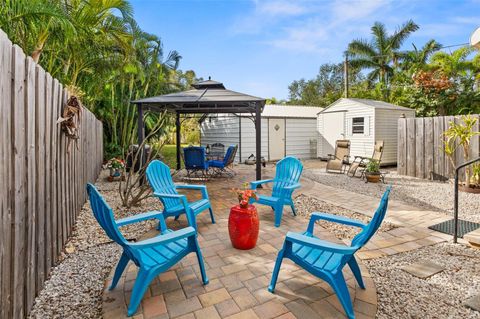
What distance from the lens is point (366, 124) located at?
10.7 m

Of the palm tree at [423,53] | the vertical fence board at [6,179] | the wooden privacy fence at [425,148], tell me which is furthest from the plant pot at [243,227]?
the palm tree at [423,53]

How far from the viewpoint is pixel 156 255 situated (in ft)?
7.34

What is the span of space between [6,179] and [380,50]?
23.5m

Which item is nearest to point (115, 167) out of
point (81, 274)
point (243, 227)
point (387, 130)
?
point (81, 274)

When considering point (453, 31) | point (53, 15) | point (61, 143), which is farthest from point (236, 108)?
point (453, 31)

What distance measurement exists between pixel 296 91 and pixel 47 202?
3440 cm

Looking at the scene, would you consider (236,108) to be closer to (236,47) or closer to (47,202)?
(47,202)

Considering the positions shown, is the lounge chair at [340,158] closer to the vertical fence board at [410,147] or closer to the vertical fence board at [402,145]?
the vertical fence board at [402,145]

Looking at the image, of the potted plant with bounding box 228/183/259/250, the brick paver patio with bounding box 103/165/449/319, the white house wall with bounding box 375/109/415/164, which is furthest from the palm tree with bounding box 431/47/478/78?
the potted plant with bounding box 228/183/259/250

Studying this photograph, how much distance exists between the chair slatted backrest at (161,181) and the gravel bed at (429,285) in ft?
8.08

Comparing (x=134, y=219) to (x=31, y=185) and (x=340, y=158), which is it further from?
(x=340, y=158)

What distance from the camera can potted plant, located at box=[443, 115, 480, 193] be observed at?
613cm

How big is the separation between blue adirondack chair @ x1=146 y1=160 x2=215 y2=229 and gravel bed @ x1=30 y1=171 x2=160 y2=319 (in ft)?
1.72

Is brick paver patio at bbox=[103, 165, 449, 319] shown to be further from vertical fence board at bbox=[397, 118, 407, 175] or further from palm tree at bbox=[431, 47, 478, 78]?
palm tree at bbox=[431, 47, 478, 78]
